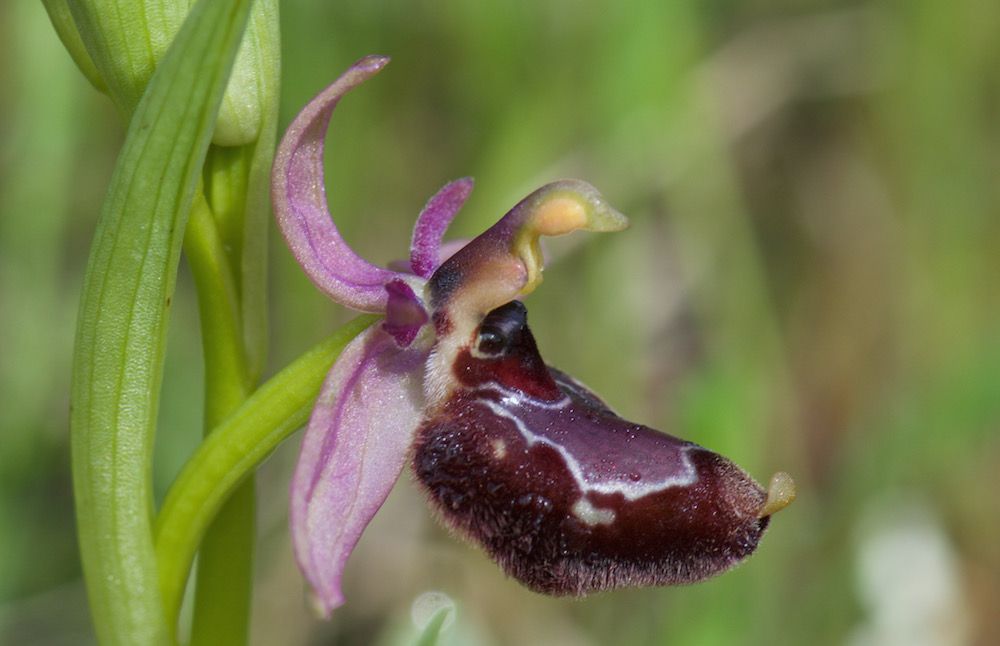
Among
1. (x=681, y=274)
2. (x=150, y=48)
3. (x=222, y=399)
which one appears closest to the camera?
(x=150, y=48)

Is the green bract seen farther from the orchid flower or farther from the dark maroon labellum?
the dark maroon labellum

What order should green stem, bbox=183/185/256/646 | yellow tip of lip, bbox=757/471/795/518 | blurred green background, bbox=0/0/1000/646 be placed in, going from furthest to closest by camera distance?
blurred green background, bbox=0/0/1000/646 < green stem, bbox=183/185/256/646 < yellow tip of lip, bbox=757/471/795/518

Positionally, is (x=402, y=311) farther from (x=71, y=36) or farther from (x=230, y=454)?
(x=71, y=36)

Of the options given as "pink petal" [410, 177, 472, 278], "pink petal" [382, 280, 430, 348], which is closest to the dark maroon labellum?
"pink petal" [382, 280, 430, 348]

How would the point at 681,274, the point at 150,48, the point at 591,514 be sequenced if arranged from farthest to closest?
1. the point at 681,274
2. the point at 150,48
3. the point at 591,514

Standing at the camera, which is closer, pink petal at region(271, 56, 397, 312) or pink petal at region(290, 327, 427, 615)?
pink petal at region(290, 327, 427, 615)

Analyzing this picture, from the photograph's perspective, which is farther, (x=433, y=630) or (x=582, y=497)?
(x=433, y=630)

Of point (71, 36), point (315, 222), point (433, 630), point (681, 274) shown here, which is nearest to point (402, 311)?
point (315, 222)

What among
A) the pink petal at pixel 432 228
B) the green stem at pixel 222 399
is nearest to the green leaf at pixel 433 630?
the green stem at pixel 222 399
